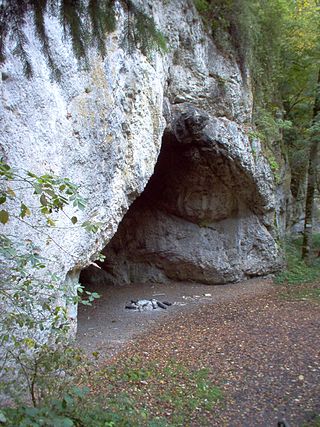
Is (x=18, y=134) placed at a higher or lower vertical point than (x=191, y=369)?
higher

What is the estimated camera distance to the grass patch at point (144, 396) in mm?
3314

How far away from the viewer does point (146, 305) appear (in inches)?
343

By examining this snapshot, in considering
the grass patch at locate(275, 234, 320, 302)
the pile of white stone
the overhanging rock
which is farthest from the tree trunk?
the pile of white stone

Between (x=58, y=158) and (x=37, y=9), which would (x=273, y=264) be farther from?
(x=37, y=9)

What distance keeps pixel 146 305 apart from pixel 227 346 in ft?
9.72

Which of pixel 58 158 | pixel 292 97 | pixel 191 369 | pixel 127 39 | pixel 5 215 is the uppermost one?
pixel 292 97

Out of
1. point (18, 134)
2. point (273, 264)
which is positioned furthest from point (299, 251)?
point (18, 134)

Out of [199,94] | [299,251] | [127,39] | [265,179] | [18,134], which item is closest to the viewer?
[127,39]

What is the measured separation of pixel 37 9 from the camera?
83.5 inches

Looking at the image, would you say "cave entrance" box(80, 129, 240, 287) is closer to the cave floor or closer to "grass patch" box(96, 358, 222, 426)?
the cave floor

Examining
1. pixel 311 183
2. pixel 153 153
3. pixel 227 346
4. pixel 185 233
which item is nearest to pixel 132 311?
pixel 227 346

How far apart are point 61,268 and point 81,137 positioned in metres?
1.77

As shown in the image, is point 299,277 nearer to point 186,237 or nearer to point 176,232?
point 186,237

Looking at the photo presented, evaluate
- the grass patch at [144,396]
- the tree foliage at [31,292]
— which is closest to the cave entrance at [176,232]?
the grass patch at [144,396]
